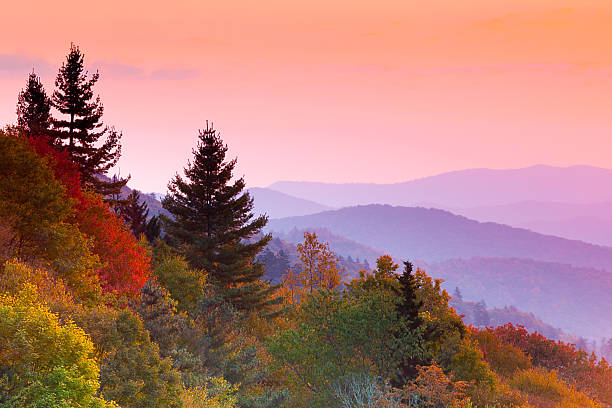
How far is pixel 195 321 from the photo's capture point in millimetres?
27938

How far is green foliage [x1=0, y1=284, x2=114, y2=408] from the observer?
42.8ft

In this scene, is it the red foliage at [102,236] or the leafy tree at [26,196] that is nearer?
the leafy tree at [26,196]

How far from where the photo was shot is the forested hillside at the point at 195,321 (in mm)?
16359

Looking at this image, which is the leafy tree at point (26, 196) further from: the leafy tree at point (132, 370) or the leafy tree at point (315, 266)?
the leafy tree at point (315, 266)

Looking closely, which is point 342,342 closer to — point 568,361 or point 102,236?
point 102,236

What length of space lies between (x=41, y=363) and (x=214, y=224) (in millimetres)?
28574

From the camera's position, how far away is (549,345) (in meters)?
45.1

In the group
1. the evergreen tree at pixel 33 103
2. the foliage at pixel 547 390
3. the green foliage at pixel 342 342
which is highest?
the evergreen tree at pixel 33 103

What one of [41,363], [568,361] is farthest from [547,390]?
[41,363]

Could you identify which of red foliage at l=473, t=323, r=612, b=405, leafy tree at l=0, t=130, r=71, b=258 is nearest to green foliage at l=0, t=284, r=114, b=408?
leafy tree at l=0, t=130, r=71, b=258

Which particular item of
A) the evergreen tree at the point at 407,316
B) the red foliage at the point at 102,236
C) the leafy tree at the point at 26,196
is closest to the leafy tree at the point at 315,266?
the red foliage at the point at 102,236

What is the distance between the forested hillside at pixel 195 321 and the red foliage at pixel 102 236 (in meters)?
0.11

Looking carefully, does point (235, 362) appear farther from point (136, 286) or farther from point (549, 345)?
point (549, 345)

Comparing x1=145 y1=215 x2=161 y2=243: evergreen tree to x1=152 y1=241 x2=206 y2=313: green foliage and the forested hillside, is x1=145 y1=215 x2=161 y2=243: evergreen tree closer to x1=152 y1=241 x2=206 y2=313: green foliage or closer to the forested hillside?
the forested hillside
